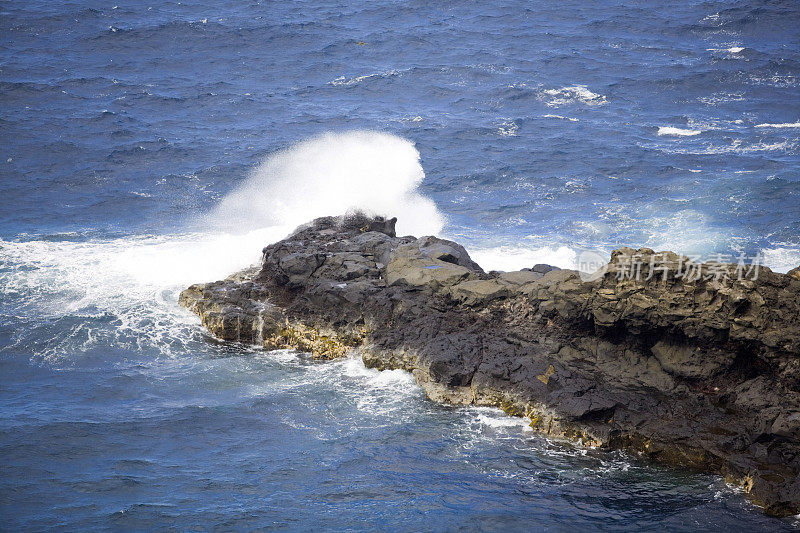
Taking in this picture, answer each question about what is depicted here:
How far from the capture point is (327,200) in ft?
93.6

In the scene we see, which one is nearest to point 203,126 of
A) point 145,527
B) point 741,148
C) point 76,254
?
point 76,254

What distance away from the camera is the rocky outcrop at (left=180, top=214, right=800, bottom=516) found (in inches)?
591

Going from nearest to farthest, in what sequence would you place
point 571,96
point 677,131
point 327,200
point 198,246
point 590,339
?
point 590,339, point 198,246, point 327,200, point 677,131, point 571,96

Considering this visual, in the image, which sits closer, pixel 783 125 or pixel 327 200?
pixel 327 200

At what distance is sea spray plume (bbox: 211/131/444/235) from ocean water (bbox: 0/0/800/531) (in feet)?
0.55

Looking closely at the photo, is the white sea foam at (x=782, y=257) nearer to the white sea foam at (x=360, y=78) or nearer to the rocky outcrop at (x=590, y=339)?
the rocky outcrop at (x=590, y=339)

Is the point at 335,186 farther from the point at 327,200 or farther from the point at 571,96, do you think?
the point at 571,96

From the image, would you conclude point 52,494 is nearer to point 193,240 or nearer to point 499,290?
point 499,290

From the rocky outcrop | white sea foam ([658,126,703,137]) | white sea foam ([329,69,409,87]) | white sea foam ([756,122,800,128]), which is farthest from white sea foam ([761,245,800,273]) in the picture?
white sea foam ([329,69,409,87])

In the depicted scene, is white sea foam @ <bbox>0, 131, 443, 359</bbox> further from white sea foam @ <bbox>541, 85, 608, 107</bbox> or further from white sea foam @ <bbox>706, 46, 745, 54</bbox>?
white sea foam @ <bbox>706, 46, 745, 54</bbox>

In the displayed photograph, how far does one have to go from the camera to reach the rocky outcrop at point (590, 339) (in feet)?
49.3

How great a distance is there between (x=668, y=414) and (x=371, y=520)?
6.47 metres

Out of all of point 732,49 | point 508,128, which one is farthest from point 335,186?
point 732,49

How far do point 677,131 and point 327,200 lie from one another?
1842 cm
